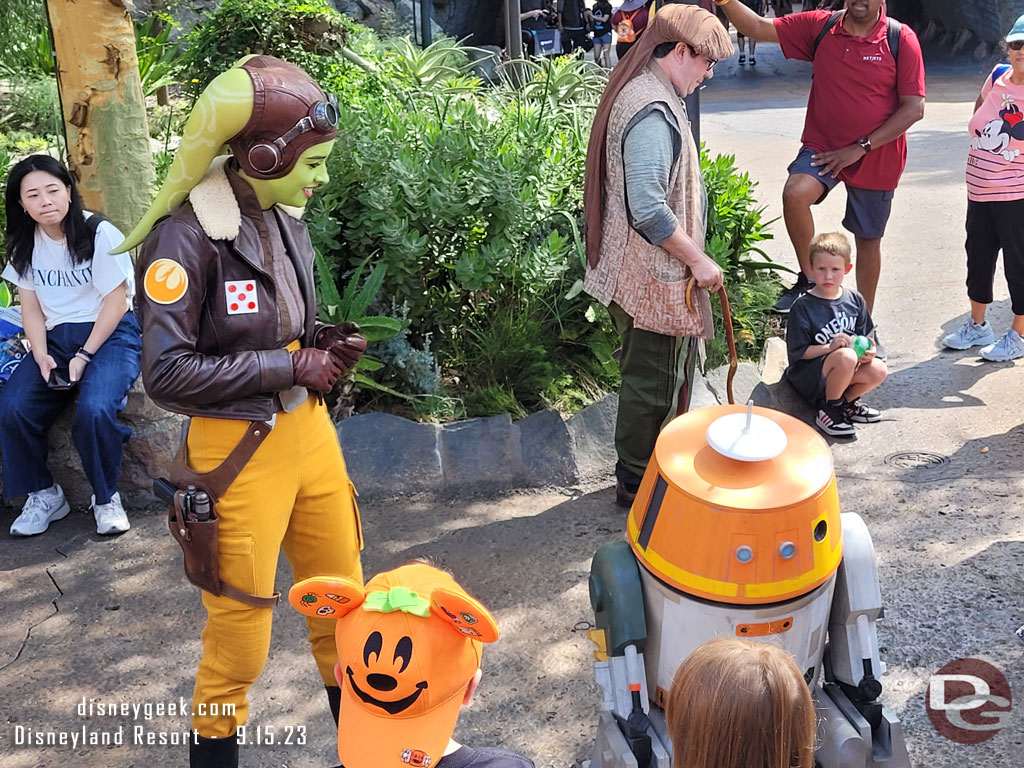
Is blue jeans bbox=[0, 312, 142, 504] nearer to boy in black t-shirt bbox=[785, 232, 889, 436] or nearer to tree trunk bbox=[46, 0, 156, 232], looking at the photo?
tree trunk bbox=[46, 0, 156, 232]

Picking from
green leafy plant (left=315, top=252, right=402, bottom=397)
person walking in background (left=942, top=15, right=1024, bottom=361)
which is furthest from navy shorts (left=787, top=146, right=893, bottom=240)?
green leafy plant (left=315, top=252, right=402, bottom=397)

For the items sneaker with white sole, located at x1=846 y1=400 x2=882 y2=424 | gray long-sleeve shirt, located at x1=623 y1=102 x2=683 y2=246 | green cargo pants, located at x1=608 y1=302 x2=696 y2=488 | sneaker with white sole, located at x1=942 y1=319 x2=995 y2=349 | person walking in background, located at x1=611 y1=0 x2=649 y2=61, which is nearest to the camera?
gray long-sleeve shirt, located at x1=623 y1=102 x2=683 y2=246

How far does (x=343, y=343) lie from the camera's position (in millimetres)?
2812

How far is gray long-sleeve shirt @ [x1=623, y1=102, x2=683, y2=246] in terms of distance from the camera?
153 inches

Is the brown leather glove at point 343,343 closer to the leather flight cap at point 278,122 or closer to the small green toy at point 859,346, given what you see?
the leather flight cap at point 278,122

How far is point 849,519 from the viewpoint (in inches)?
108

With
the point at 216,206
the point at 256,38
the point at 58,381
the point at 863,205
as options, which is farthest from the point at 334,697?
the point at 256,38

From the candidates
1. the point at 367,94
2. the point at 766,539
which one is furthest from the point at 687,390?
the point at 367,94

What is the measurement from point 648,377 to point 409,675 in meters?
2.39

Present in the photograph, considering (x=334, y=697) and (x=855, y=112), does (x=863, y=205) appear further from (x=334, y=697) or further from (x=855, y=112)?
(x=334, y=697)

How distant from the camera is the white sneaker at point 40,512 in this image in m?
4.53

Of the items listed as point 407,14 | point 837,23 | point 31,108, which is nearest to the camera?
point 837,23

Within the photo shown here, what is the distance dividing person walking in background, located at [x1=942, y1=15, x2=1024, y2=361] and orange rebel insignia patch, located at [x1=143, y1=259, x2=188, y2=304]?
4.55 metres

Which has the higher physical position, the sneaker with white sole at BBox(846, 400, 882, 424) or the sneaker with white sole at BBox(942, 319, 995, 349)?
the sneaker with white sole at BBox(942, 319, 995, 349)
